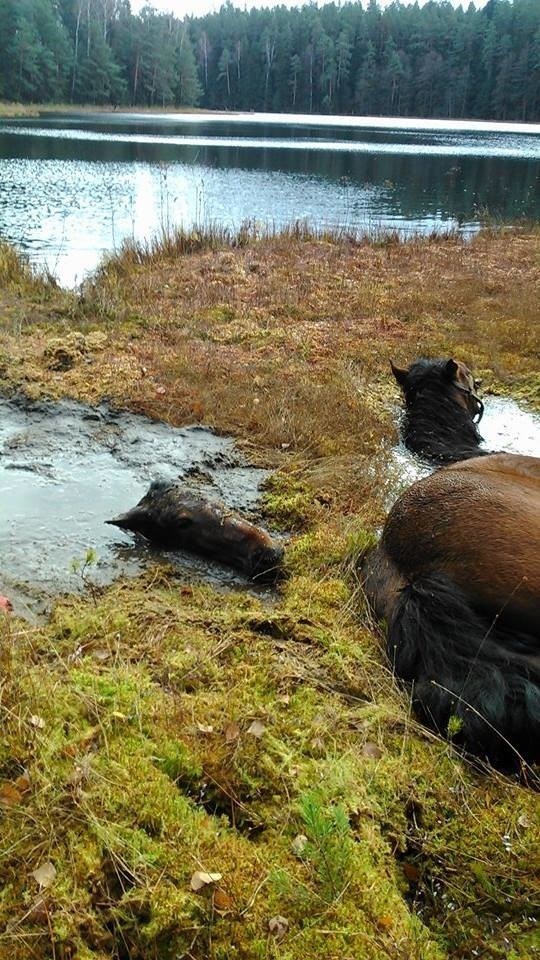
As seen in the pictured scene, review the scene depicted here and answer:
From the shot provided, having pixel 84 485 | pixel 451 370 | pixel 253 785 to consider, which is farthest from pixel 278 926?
pixel 451 370

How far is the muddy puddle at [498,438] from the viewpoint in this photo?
20.5 feet

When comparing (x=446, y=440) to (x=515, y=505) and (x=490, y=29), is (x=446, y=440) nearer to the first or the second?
(x=515, y=505)

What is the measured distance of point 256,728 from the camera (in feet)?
9.78

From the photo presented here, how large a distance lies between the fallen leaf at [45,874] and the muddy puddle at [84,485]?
6.46ft

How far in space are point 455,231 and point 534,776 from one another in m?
21.4

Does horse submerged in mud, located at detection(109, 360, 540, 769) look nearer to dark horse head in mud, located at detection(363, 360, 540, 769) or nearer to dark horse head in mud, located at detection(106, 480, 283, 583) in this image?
dark horse head in mud, located at detection(363, 360, 540, 769)

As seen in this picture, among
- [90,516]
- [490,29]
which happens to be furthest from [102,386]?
[490,29]

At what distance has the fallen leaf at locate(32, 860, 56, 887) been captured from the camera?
6.92ft

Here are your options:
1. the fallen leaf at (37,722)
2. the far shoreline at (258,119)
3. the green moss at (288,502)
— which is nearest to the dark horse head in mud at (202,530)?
the green moss at (288,502)

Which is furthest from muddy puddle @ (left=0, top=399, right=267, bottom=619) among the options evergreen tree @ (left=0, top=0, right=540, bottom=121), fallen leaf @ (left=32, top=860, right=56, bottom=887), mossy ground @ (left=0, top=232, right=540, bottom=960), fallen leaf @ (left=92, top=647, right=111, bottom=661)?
evergreen tree @ (left=0, top=0, right=540, bottom=121)

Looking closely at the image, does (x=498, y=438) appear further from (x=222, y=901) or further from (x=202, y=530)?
(x=222, y=901)

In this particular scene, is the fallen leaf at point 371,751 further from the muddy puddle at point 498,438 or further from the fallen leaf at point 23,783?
the muddy puddle at point 498,438

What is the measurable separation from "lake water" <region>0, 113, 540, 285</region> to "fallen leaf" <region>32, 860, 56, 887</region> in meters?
13.8

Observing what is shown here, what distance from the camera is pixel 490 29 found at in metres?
118
